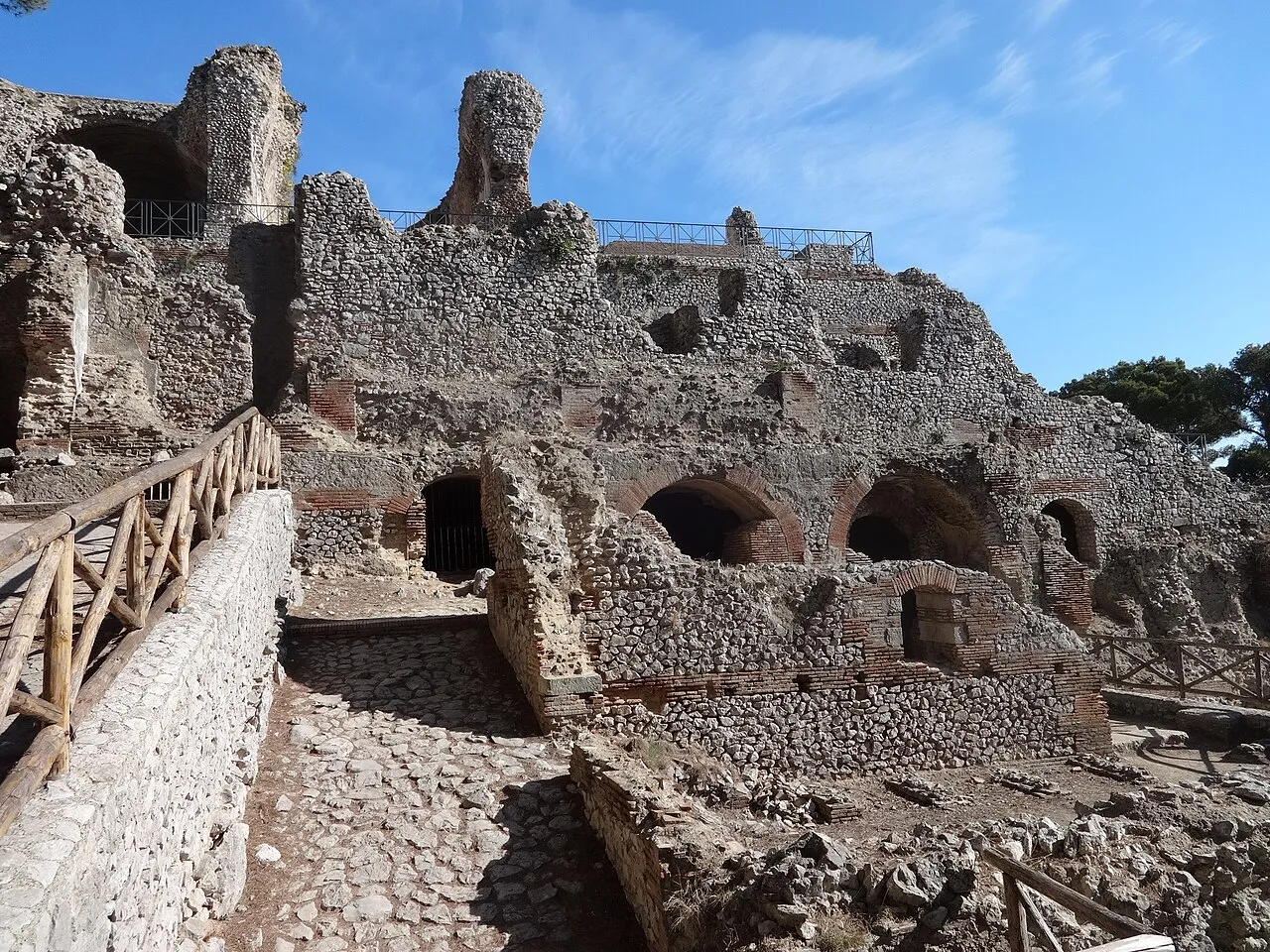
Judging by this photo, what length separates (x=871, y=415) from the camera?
1816cm

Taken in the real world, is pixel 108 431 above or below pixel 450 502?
above

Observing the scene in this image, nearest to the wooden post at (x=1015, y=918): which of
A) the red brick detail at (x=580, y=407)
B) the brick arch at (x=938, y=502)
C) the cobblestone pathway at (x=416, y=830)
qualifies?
the cobblestone pathway at (x=416, y=830)

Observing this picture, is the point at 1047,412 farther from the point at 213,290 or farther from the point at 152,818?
the point at 152,818

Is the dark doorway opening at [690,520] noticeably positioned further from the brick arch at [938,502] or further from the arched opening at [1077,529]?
the arched opening at [1077,529]

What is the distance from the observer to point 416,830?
17.4ft

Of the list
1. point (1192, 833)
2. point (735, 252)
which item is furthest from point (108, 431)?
point (735, 252)

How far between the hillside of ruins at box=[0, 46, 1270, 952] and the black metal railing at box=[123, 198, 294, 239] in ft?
0.76

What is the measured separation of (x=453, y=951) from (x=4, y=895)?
3.17 m

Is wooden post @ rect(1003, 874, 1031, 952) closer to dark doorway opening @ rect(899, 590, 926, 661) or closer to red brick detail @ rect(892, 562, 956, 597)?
dark doorway opening @ rect(899, 590, 926, 661)

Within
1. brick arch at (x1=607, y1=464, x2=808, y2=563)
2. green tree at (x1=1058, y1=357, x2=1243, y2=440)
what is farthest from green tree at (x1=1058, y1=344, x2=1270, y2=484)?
brick arch at (x1=607, y1=464, x2=808, y2=563)

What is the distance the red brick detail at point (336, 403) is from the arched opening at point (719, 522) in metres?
5.39

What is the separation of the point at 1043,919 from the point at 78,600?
4.60 metres

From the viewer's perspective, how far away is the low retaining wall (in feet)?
6.44

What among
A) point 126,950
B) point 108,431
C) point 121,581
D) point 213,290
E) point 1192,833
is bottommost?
point 1192,833
